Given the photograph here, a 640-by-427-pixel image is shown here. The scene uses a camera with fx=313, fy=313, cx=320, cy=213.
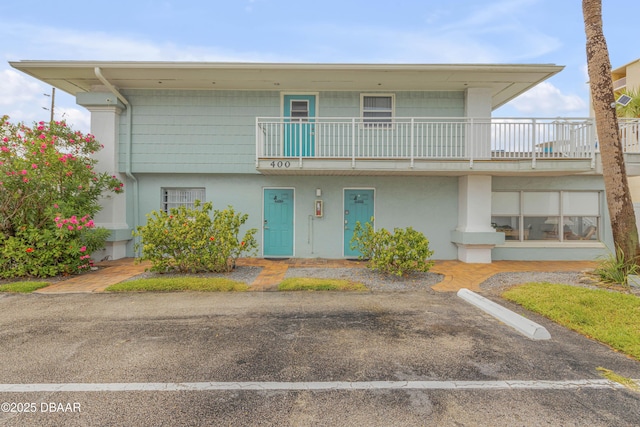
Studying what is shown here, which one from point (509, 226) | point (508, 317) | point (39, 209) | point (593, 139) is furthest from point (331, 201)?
point (39, 209)

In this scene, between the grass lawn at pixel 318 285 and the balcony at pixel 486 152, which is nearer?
the grass lawn at pixel 318 285

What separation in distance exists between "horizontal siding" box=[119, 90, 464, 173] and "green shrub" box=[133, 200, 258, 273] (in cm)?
268

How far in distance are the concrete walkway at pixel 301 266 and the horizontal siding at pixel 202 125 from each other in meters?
3.04

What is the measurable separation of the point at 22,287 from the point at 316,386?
22.9ft

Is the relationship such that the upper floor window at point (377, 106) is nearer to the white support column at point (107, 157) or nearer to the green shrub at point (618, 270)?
the green shrub at point (618, 270)

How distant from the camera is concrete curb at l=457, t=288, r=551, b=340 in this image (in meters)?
4.03

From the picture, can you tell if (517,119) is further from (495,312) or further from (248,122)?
(248,122)

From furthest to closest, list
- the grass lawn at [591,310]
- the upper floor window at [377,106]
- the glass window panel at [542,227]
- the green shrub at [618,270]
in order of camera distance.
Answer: the glass window panel at [542,227] < the upper floor window at [377,106] < the green shrub at [618,270] < the grass lawn at [591,310]

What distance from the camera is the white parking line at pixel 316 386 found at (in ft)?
9.32

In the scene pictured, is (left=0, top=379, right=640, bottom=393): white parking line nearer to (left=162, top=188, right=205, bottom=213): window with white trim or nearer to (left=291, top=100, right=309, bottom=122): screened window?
(left=162, top=188, right=205, bottom=213): window with white trim

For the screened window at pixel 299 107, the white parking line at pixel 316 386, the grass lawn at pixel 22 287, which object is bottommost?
the white parking line at pixel 316 386

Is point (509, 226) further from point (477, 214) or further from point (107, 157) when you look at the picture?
point (107, 157)

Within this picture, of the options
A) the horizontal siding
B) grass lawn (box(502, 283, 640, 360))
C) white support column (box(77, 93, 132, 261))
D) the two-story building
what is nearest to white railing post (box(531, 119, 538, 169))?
the two-story building

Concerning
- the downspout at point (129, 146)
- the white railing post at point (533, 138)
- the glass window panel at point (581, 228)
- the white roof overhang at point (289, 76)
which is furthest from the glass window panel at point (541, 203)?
the downspout at point (129, 146)
